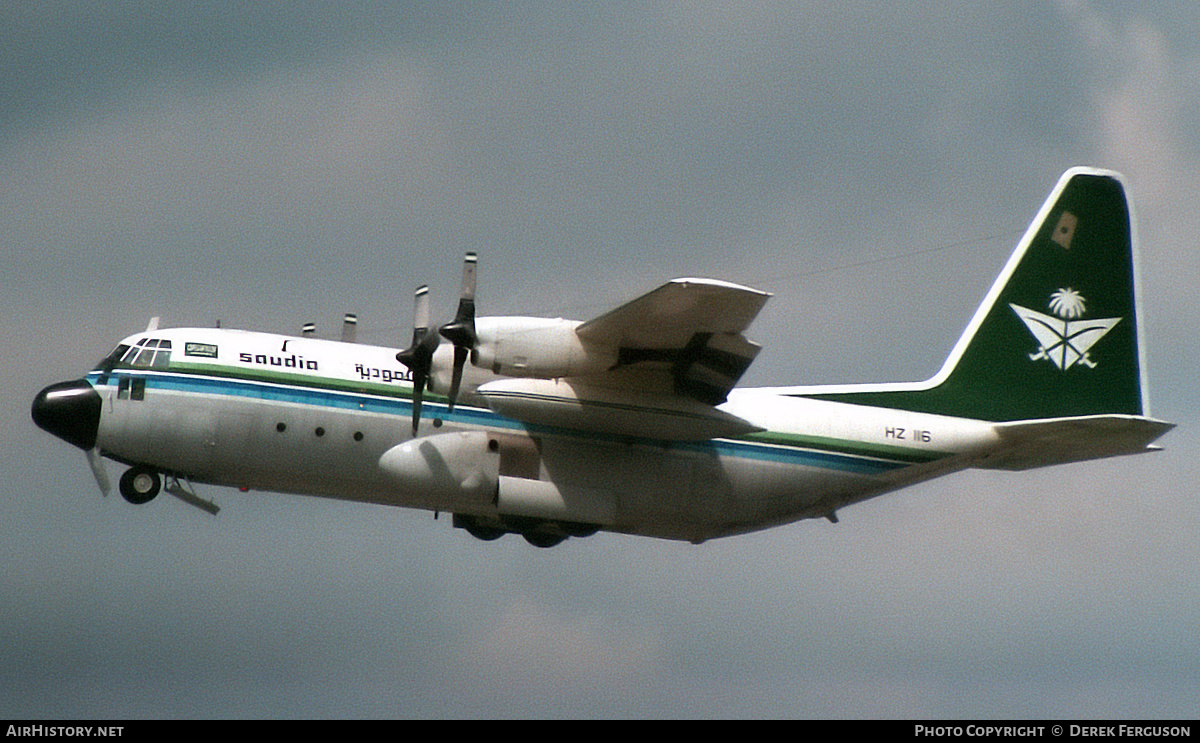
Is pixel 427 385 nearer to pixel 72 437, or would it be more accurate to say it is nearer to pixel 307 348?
pixel 307 348

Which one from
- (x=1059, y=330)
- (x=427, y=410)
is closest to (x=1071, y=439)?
(x=1059, y=330)

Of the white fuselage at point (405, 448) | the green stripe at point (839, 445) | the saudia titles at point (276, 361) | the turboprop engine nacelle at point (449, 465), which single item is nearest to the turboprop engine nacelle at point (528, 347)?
the white fuselage at point (405, 448)

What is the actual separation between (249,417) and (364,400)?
162cm

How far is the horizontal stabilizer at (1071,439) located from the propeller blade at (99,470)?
13.1 meters

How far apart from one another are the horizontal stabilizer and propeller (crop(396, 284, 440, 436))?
28.5 feet

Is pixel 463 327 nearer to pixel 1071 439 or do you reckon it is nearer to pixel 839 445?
pixel 839 445

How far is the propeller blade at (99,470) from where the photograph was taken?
22.6 meters

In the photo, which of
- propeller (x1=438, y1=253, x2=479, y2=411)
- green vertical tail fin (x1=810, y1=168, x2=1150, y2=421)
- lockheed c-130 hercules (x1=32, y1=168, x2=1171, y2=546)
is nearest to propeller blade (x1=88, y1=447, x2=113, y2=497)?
lockheed c-130 hercules (x1=32, y1=168, x2=1171, y2=546)

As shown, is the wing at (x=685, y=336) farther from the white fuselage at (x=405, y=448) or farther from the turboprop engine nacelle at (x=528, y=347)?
the white fuselage at (x=405, y=448)

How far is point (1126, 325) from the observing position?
2542 cm

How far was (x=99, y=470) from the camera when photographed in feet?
74.5

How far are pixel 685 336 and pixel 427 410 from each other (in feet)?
13.3

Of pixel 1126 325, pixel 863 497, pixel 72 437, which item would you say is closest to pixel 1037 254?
pixel 1126 325

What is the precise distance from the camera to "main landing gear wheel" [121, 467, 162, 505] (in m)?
22.6
